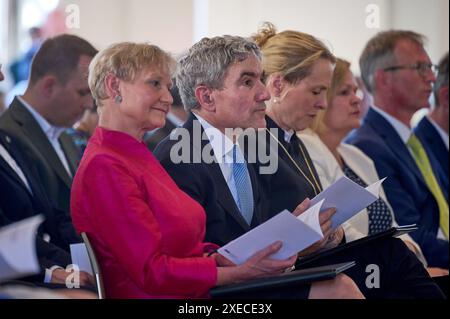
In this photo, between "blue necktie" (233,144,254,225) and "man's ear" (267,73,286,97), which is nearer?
"blue necktie" (233,144,254,225)

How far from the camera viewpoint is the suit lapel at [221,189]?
111 inches

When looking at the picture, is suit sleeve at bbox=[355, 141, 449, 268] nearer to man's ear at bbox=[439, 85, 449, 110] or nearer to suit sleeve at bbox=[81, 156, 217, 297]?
man's ear at bbox=[439, 85, 449, 110]

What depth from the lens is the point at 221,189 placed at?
285 cm

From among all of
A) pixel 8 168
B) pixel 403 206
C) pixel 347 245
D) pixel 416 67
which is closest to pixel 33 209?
pixel 8 168

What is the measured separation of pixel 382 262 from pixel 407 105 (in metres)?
1.72

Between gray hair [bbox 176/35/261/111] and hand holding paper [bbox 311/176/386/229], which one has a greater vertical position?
gray hair [bbox 176/35/261/111]

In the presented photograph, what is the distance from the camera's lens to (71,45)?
3500 millimetres

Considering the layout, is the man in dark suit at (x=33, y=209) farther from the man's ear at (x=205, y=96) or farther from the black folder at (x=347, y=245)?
the black folder at (x=347, y=245)

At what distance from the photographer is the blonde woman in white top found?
12.3 feet

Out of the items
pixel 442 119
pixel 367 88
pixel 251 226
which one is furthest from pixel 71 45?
pixel 442 119

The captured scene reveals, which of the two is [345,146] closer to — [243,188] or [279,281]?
[243,188]

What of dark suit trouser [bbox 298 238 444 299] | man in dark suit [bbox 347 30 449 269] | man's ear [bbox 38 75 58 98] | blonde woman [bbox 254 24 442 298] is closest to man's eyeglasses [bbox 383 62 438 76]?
man in dark suit [bbox 347 30 449 269]

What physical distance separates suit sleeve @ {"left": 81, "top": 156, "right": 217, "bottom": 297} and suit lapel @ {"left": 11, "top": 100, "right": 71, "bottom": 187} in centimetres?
107

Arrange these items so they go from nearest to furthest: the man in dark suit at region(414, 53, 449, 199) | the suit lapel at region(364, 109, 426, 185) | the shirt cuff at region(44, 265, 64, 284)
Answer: the shirt cuff at region(44, 265, 64, 284) → the suit lapel at region(364, 109, 426, 185) → the man in dark suit at region(414, 53, 449, 199)
